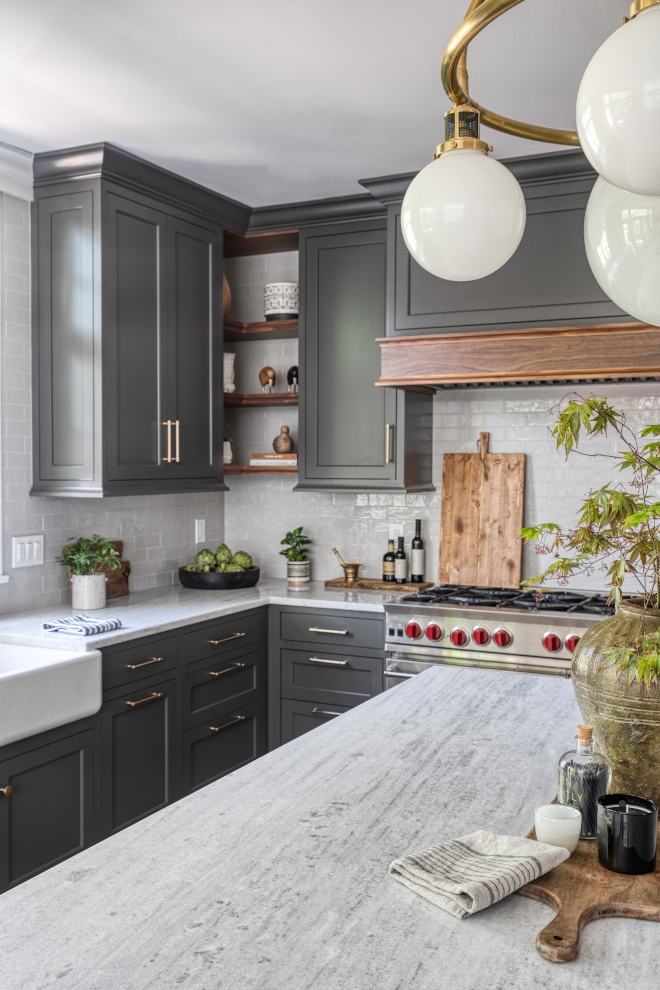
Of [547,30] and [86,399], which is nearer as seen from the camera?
[547,30]

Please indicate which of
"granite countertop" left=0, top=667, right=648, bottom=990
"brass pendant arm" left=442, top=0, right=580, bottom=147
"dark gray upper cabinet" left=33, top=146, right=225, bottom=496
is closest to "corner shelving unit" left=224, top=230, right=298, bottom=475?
"dark gray upper cabinet" left=33, top=146, right=225, bottom=496

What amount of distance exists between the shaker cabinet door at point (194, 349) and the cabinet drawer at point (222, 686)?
34.6 inches

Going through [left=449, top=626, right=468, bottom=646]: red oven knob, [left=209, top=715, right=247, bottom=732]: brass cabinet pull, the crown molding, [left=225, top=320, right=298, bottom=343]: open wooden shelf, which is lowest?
[left=209, top=715, right=247, bottom=732]: brass cabinet pull

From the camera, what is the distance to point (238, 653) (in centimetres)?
375

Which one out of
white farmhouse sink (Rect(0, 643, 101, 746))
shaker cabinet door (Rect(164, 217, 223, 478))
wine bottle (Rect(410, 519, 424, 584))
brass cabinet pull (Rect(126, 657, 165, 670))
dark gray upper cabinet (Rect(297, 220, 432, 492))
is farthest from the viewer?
wine bottle (Rect(410, 519, 424, 584))

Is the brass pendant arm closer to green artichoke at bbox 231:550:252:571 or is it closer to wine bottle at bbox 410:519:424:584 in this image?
wine bottle at bbox 410:519:424:584

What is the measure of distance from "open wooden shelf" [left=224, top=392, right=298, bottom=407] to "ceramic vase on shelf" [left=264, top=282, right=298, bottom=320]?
0.40 m

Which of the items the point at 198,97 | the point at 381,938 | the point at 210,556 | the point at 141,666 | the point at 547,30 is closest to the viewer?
the point at 381,938

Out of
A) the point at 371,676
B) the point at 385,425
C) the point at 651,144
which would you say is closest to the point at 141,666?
the point at 371,676

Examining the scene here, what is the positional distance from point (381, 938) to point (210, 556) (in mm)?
3245

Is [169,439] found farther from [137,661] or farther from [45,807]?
[45,807]

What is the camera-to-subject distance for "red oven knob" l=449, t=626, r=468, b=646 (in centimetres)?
348

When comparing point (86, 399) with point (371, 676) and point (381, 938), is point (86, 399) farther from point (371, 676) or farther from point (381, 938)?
point (381, 938)

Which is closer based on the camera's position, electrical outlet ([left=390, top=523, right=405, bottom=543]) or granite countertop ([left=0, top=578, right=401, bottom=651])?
granite countertop ([left=0, top=578, right=401, bottom=651])
